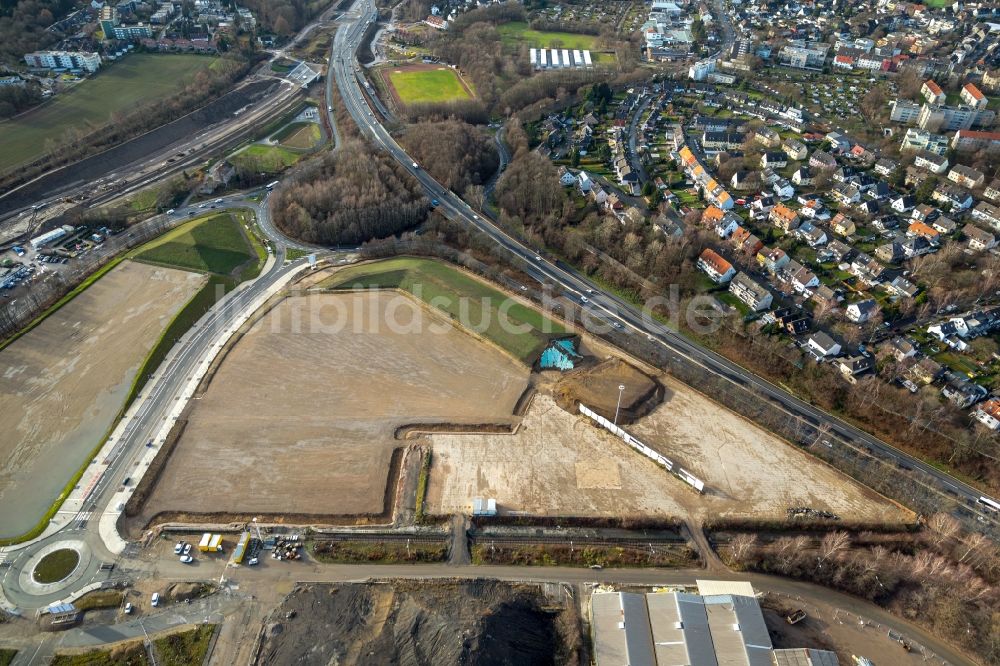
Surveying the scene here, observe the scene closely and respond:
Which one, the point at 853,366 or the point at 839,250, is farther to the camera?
the point at 839,250

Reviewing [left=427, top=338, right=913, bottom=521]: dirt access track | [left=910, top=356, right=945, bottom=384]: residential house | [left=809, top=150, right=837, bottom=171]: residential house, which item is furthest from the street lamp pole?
[left=809, top=150, right=837, bottom=171]: residential house

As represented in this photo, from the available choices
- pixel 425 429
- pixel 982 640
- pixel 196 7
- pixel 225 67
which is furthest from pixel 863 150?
pixel 196 7

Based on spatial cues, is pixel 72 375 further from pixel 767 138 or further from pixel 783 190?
pixel 767 138

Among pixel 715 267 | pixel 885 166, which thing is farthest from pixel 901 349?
pixel 885 166

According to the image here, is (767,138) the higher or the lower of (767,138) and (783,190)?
the higher

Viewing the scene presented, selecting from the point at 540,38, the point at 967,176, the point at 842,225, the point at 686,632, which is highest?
the point at 540,38

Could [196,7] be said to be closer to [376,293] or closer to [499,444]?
[376,293]

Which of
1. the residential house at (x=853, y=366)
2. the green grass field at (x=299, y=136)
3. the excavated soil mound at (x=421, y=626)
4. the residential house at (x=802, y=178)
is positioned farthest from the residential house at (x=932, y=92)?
the excavated soil mound at (x=421, y=626)

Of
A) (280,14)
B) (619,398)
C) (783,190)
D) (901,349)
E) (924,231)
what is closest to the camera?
(619,398)
